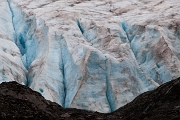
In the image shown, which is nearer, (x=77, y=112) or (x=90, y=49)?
(x=77, y=112)

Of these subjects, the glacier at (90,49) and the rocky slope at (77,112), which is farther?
the glacier at (90,49)

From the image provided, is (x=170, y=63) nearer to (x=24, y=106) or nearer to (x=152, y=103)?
(x=152, y=103)

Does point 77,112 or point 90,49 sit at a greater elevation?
point 77,112

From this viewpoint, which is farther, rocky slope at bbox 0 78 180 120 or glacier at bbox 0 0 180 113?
glacier at bbox 0 0 180 113

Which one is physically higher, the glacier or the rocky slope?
the rocky slope
